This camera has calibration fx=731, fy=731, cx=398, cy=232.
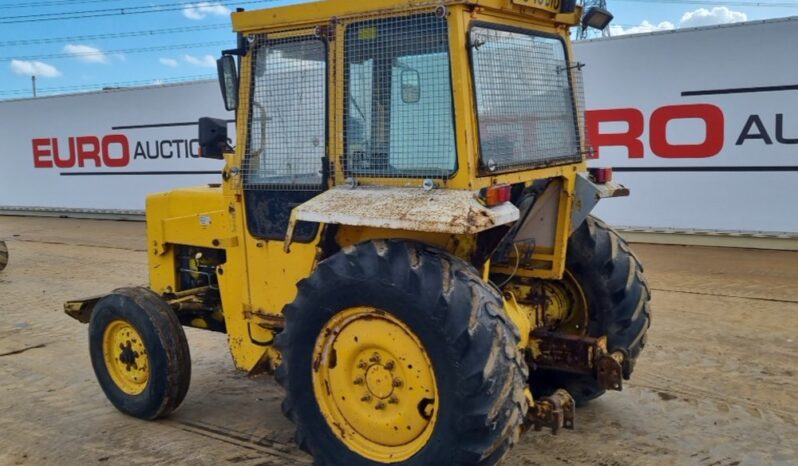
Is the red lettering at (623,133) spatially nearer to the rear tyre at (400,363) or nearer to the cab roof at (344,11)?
the cab roof at (344,11)

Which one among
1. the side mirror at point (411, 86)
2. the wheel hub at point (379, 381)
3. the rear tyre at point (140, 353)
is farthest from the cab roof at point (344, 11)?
the rear tyre at point (140, 353)

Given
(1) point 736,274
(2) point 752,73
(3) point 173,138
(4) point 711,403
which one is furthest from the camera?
(3) point 173,138

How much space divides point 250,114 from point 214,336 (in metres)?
3.14

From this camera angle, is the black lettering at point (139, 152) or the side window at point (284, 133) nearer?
the side window at point (284, 133)

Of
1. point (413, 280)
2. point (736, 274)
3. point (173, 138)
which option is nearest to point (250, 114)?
point (413, 280)

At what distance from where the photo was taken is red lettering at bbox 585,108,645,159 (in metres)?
10.8

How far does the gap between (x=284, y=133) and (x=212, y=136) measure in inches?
19.5

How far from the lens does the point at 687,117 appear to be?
1052cm

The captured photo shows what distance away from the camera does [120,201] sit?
1678 cm

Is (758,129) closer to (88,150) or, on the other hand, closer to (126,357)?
(126,357)

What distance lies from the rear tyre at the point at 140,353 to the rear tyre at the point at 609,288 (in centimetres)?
254

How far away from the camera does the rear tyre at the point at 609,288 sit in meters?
4.48

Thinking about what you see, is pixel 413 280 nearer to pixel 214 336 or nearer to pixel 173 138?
pixel 214 336

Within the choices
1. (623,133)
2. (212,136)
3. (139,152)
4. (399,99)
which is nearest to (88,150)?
(139,152)
